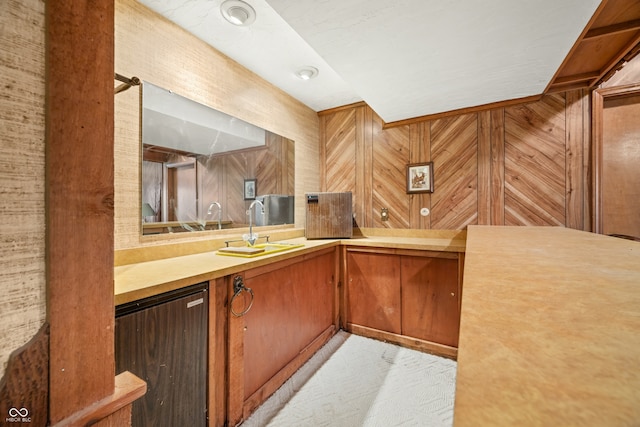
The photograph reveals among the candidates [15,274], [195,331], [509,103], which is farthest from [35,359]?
[509,103]

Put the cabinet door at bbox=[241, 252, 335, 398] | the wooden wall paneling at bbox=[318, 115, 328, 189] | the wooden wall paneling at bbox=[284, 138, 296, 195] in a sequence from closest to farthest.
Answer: the cabinet door at bbox=[241, 252, 335, 398] < the wooden wall paneling at bbox=[284, 138, 296, 195] < the wooden wall paneling at bbox=[318, 115, 328, 189]

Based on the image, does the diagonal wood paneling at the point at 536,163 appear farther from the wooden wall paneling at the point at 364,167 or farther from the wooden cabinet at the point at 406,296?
the wooden wall paneling at the point at 364,167

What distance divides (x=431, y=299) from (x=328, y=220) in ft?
3.83

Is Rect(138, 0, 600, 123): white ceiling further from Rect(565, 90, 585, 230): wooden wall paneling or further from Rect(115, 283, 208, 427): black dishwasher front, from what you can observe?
Rect(115, 283, 208, 427): black dishwasher front

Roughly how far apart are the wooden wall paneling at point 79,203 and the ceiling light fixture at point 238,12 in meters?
1.30

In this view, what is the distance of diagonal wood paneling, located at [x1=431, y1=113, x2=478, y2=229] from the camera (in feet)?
8.57

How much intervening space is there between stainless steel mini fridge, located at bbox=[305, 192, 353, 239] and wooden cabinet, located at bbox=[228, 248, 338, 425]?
33 cm

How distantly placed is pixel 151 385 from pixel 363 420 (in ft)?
3.77

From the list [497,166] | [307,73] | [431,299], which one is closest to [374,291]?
[431,299]

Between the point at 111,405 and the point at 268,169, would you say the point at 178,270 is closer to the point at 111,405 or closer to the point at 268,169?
the point at 111,405

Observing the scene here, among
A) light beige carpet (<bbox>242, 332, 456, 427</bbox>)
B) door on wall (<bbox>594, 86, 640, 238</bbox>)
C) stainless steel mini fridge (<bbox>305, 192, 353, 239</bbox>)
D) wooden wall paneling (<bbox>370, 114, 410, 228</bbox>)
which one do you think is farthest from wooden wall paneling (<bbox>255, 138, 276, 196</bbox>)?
door on wall (<bbox>594, 86, 640, 238</bbox>)

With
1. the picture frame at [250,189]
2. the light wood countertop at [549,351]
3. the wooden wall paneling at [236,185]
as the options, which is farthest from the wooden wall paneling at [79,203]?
the picture frame at [250,189]

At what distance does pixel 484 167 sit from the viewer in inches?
101

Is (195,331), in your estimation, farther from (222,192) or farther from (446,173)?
(446,173)
